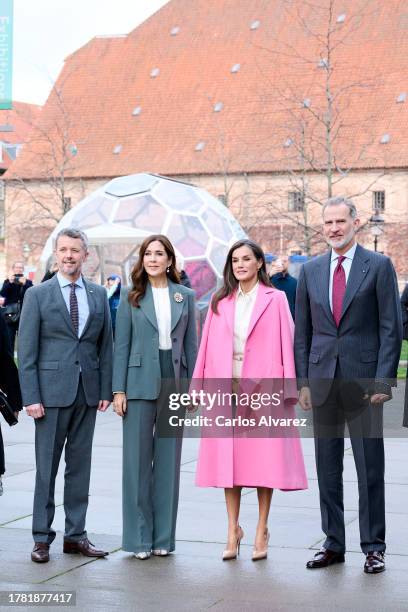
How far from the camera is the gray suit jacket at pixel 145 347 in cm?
750

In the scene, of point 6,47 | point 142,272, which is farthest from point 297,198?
point 142,272

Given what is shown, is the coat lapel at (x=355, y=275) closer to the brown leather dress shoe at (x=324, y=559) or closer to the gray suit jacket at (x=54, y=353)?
the brown leather dress shoe at (x=324, y=559)

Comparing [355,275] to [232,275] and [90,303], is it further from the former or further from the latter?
[90,303]

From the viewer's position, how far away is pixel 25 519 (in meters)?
8.60

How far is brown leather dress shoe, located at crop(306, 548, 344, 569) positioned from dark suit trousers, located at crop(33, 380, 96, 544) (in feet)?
4.52

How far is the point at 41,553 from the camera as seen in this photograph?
7.20 m

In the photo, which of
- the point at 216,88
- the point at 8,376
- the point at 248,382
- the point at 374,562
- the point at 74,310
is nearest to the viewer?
the point at 374,562

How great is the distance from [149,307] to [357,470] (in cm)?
157

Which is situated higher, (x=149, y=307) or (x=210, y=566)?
(x=149, y=307)

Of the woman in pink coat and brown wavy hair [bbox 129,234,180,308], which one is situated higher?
brown wavy hair [bbox 129,234,180,308]

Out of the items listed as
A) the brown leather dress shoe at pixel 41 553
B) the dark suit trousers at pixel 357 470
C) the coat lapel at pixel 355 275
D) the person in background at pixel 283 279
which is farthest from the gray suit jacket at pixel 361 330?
the person in background at pixel 283 279

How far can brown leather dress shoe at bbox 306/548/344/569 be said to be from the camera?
710cm

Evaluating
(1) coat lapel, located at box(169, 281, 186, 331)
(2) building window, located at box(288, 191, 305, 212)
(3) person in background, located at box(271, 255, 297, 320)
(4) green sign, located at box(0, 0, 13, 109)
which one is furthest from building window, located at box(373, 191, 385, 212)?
(1) coat lapel, located at box(169, 281, 186, 331)

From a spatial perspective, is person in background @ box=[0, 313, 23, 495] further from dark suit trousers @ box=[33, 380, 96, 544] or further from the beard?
the beard
